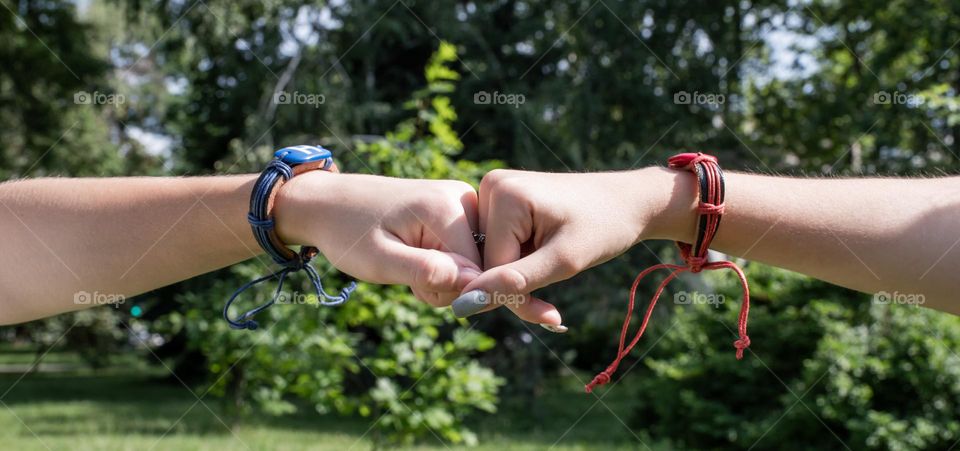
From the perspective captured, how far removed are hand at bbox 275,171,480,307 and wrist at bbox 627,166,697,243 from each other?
34cm

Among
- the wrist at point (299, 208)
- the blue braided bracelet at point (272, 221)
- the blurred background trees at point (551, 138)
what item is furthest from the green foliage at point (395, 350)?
the wrist at point (299, 208)

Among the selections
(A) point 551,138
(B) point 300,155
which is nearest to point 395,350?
(B) point 300,155

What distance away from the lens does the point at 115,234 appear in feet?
6.01

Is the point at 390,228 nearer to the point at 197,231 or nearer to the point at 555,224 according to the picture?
the point at 555,224

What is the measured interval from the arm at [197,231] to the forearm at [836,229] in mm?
450

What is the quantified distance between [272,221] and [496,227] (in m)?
0.45

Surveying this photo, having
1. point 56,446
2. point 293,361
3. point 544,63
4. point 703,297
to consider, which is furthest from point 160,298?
point 703,297

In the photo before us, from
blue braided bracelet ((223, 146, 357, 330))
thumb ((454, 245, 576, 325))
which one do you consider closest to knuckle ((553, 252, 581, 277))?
thumb ((454, 245, 576, 325))

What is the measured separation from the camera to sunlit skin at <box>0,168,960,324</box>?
1639mm

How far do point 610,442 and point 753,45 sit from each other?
243 inches

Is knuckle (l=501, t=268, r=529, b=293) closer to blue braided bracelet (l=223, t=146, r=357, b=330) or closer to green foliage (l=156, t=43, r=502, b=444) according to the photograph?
blue braided bracelet (l=223, t=146, r=357, b=330)

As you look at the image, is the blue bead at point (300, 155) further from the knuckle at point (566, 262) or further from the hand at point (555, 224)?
the knuckle at point (566, 262)

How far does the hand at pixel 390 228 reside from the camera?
1620mm

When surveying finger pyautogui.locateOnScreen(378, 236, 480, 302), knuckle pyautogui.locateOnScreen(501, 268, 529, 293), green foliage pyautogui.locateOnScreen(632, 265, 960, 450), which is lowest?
green foliage pyautogui.locateOnScreen(632, 265, 960, 450)
